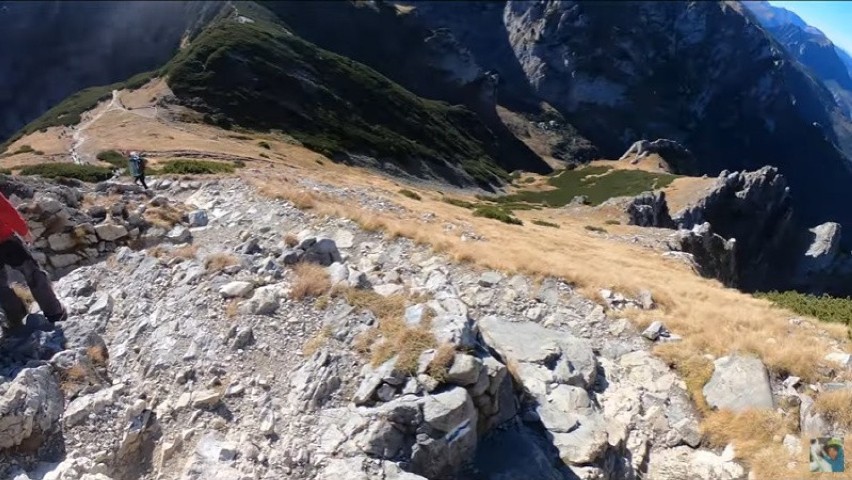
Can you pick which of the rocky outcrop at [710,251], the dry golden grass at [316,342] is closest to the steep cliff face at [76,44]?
the rocky outcrop at [710,251]

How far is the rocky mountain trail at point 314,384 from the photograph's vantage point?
8820 mm

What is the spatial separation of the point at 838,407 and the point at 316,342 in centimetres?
949

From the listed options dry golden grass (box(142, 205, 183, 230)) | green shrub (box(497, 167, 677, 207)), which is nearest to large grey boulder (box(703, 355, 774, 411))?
dry golden grass (box(142, 205, 183, 230))

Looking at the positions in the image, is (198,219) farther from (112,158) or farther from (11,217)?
(112,158)

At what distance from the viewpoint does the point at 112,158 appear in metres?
41.3

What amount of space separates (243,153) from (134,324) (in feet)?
120

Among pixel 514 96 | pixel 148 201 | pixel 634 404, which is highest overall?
pixel 634 404

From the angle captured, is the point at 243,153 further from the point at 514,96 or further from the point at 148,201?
the point at 514,96

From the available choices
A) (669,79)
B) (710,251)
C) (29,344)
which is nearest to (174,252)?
(29,344)

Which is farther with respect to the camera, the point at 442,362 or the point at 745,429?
the point at 745,429

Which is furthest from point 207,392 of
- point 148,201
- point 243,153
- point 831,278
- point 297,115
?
point 831,278

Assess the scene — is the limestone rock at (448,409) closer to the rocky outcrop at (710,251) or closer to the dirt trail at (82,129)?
the rocky outcrop at (710,251)

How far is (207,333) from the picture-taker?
11367 millimetres

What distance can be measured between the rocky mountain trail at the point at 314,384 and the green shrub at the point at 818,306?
5802 mm
